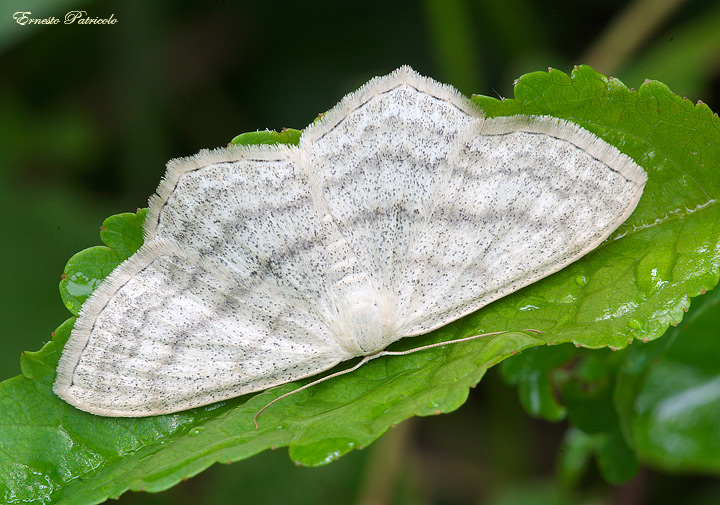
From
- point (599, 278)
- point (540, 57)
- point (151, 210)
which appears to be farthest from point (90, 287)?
point (540, 57)

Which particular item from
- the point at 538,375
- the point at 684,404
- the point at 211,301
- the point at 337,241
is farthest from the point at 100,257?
the point at 684,404

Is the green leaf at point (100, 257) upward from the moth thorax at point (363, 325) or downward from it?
downward

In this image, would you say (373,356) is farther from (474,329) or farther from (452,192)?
(452,192)

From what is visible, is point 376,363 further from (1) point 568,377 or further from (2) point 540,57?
(2) point 540,57

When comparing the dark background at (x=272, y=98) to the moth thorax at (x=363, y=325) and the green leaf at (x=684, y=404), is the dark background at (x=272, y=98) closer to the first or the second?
the green leaf at (x=684, y=404)

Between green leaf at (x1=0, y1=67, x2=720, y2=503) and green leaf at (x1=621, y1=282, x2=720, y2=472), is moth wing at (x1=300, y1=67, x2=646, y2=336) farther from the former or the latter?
green leaf at (x1=621, y1=282, x2=720, y2=472)

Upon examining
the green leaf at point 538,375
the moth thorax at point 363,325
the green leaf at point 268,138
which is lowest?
the moth thorax at point 363,325

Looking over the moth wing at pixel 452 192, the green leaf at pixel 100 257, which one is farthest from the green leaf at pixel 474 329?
the moth wing at pixel 452 192
